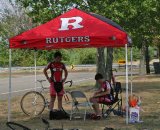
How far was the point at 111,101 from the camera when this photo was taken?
43.1 feet

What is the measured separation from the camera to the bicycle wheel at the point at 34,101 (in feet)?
46.6

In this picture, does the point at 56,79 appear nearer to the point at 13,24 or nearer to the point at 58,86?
the point at 58,86

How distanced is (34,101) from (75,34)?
2.73 metres

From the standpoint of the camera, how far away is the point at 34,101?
45.9 ft

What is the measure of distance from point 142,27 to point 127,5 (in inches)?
95.9

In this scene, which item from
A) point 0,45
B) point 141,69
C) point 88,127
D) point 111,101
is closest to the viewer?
point 88,127

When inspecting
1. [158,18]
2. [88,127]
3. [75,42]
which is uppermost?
[158,18]

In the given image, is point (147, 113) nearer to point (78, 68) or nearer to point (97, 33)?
point (97, 33)

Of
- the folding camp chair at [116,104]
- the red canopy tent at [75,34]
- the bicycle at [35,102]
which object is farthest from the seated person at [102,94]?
the bicycle at [35,102]

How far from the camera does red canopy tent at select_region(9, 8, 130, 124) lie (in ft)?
39.4

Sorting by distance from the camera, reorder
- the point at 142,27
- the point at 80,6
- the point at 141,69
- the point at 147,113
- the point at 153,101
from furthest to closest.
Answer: the point at 141,69, the point at 142,27, the point at 80,6, the point at 153,101, the point at 147,113

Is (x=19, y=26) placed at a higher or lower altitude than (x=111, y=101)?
higher

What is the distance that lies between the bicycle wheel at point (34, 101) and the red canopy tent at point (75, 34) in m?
2.20

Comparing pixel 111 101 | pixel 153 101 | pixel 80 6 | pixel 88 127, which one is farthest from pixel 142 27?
pixel 88 127
